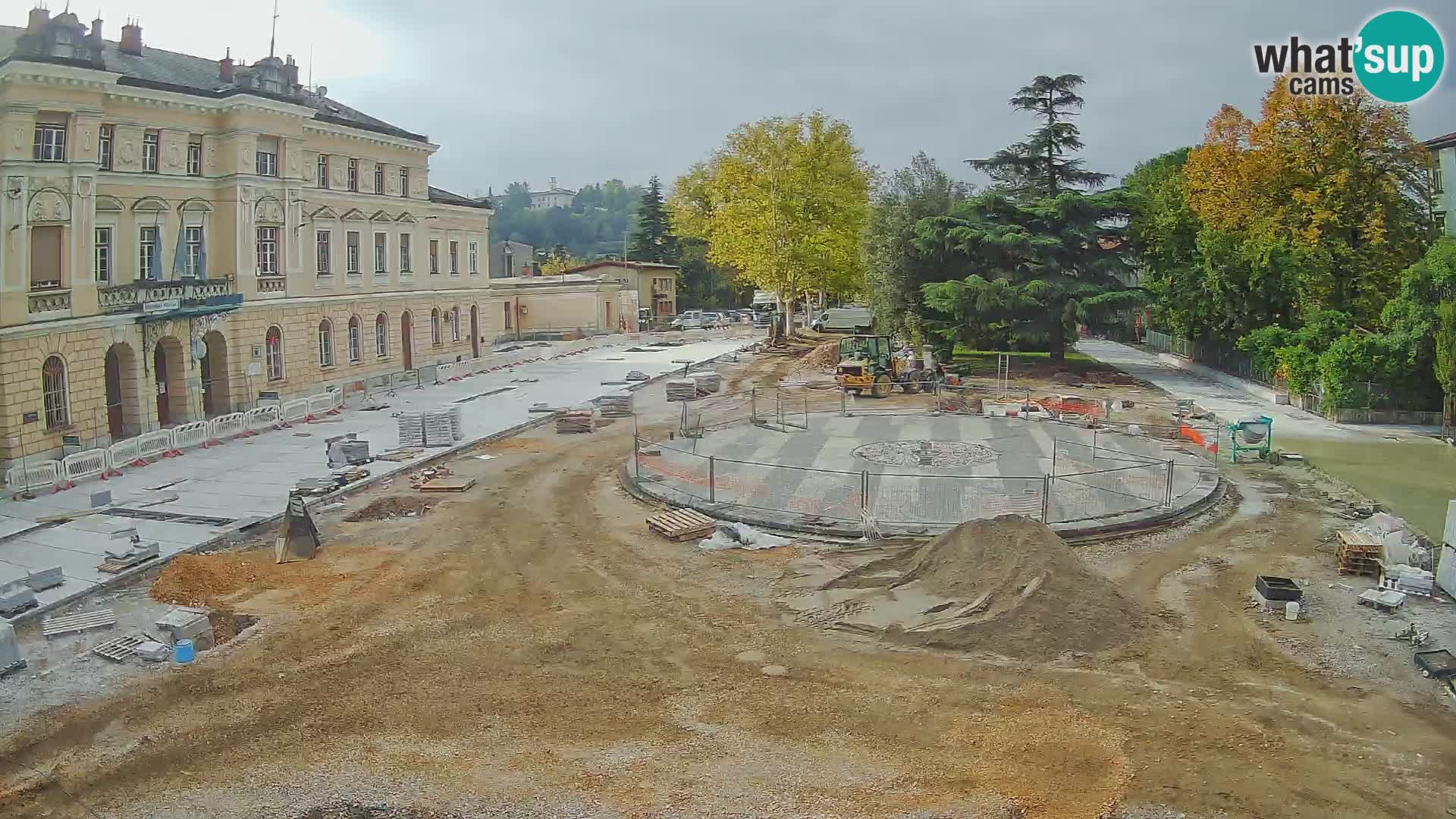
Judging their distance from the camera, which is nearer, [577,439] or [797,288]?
[577,439]

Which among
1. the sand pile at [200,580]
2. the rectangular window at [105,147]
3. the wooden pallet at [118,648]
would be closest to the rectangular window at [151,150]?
the rectangular window at [105,147]

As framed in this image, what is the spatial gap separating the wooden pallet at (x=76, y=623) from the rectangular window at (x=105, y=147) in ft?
A: 67.1

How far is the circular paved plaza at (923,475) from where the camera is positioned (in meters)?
20.6

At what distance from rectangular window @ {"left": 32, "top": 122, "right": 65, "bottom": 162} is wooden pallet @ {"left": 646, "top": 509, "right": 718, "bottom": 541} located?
1992 cm

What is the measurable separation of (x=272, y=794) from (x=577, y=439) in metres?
20.8

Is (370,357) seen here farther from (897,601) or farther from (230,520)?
(897,601)

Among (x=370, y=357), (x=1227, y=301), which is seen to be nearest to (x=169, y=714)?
(x=370, y=357)

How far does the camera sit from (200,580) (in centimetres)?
1711

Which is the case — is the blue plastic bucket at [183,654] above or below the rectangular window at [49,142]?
below

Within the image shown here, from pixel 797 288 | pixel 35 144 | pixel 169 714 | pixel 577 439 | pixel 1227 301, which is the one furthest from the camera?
pixel 797 288

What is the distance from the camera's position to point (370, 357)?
44.5m

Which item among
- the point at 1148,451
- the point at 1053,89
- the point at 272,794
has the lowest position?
the point at 272,794

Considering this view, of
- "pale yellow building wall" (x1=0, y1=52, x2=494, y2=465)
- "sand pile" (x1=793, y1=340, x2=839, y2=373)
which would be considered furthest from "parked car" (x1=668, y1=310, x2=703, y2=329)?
"pale yellow building wall" (x1=0, y1=52, x2=494, y2=465)

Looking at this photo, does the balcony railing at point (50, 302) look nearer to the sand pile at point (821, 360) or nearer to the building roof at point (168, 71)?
the building roof at point (168, 71)
